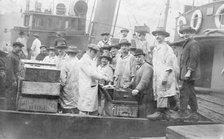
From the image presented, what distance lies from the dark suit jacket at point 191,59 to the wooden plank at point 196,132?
7.56ft

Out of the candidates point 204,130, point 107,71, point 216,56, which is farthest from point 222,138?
point 216,56

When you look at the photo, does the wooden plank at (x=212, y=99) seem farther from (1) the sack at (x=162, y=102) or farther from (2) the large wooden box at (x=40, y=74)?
(2) the large wooden box at (x=40, y=74)

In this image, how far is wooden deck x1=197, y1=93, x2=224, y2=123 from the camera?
651cm

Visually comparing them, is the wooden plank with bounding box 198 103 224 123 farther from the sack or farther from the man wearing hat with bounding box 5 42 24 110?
the man wearing hat with bounding box 5 42 24 110

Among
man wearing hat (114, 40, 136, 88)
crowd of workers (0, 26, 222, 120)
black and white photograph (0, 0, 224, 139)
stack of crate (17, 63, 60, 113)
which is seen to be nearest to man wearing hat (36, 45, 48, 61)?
black and white photograph (0, 0, 224, 139)

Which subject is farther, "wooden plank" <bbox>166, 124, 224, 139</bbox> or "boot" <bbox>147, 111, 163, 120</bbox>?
"boot" <bbox>147, 111, 163, 120</bbox>

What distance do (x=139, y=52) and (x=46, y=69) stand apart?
1.92 metres

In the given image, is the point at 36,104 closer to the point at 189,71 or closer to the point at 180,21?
the point at 189,71

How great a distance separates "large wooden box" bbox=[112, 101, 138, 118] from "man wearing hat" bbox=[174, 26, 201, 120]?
82cm

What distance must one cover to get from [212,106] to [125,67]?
90.3 inches

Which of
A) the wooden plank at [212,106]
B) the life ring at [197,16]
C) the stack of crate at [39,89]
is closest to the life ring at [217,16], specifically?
the life ring at [197,16]

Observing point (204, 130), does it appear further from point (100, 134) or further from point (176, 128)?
point (100, 134)

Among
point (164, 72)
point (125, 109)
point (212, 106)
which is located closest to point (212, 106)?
point (212, 106)

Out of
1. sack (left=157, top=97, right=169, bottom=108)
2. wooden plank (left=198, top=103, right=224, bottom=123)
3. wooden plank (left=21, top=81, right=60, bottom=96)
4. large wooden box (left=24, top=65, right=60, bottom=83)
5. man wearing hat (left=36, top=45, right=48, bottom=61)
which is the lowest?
wooden plank (left=198, top=103, right=224, bottom=123)
